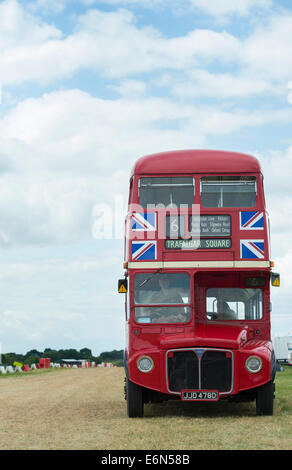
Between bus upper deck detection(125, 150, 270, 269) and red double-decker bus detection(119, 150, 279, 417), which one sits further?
bus upper deck detection(125, 150, 270, 269)

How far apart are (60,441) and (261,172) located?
266 inches

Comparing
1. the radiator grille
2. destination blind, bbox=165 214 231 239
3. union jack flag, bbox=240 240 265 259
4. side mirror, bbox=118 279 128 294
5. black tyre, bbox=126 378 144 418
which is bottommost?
black tyre, bbox=126 378 144 418

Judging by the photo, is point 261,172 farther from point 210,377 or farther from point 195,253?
point 210,377

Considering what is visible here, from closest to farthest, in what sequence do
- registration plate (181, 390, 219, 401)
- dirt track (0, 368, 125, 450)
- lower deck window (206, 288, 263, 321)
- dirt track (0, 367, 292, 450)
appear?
1. dirt track (0, 367, 292, 450)
2. dirt track (0, 368, 125, 450)
3. registration plate (181, 390, 219, 401)
4. lower deck window (206, 288, 263, 321)

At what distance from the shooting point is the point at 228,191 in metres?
15.5

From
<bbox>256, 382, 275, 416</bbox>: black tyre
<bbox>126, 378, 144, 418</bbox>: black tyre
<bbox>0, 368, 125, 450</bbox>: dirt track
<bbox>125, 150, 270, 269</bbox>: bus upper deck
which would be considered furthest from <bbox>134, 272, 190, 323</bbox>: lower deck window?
<bbox>0, 368, 125, 450</bbox>: dirt track

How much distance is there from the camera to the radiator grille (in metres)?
14.4

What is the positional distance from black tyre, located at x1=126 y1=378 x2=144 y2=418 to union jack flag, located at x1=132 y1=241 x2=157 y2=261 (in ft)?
7.23

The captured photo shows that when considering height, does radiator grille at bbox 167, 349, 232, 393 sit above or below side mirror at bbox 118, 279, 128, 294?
below

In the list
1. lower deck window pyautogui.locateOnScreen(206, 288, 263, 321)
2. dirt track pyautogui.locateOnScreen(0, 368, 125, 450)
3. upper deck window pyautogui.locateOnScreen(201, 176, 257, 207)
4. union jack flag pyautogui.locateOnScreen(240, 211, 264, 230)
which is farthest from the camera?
lower deck window pyautogui.locateOnScreen(206, 288, 263, 321)

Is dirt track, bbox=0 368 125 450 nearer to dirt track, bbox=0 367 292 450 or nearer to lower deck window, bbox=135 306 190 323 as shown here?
dirt track, bbox=0 367 292 450

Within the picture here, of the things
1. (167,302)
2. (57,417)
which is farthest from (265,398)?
(57,417)
